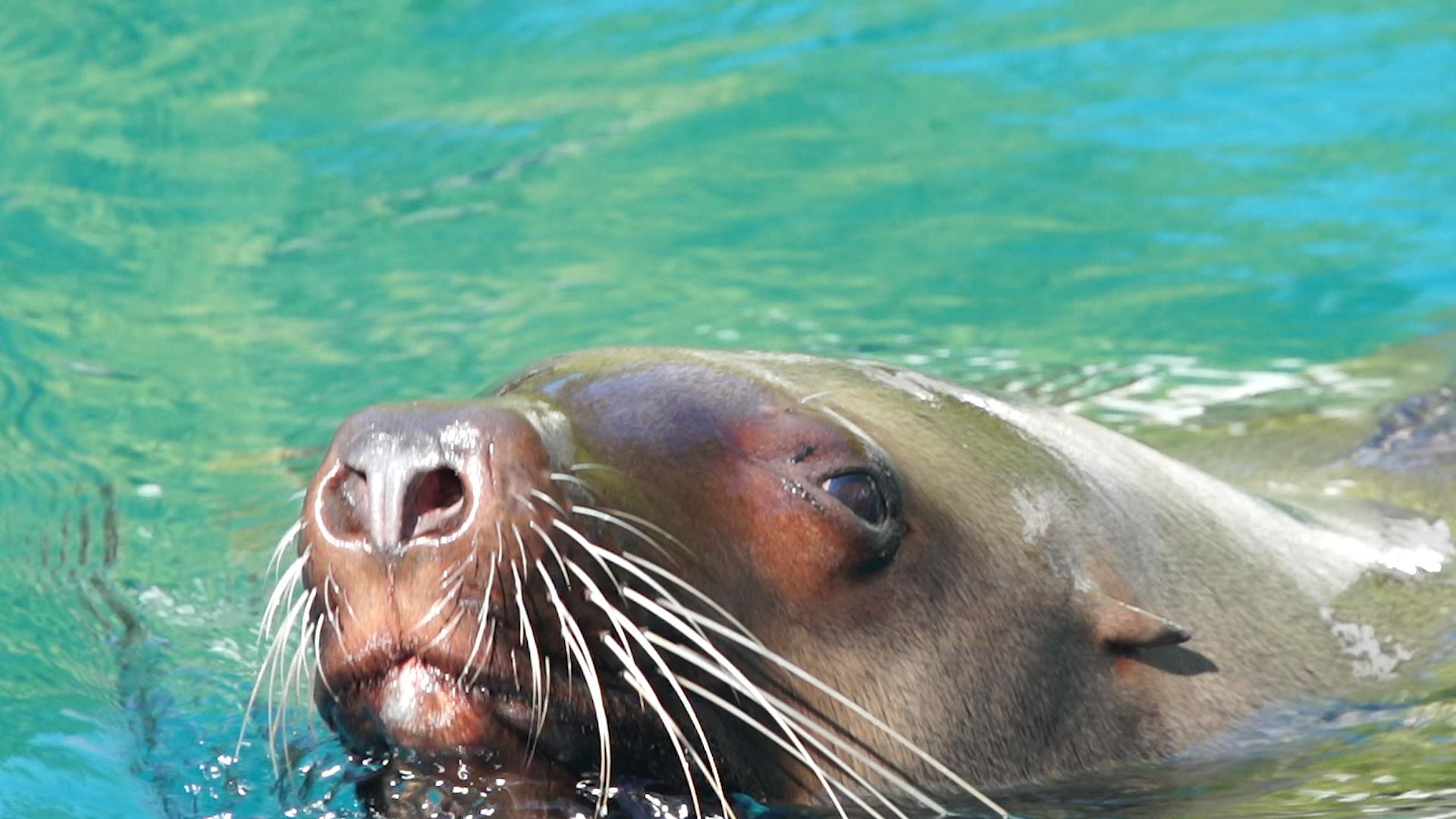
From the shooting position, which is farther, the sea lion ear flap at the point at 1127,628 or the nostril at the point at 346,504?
the sea lion ear flap at the point at 1127,628

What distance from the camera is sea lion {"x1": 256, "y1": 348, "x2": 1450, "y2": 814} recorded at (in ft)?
9.95

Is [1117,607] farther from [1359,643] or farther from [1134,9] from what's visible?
[1134,9]

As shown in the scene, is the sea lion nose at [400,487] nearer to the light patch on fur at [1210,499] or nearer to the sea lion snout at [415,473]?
the sea lion snout at [415,473]

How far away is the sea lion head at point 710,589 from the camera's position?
302 cm

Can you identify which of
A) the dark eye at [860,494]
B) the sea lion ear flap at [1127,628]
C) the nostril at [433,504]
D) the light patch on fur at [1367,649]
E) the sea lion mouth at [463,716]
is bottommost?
the light patch on fur at [1367,649]

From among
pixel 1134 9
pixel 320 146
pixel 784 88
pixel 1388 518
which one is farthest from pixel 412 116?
pixel 1388 518

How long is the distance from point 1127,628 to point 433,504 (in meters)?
1.32

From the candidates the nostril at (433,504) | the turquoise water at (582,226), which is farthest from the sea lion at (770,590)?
the turquoise water at (582,226)

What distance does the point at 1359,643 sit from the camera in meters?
4.39

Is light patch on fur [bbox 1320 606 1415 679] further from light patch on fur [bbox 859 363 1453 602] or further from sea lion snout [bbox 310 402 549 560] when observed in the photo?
sea lion snout [bbox 310 402 549 560]

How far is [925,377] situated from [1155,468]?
59 centimetres

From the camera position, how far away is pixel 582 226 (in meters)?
8.50

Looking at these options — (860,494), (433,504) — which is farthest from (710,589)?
(433,504)

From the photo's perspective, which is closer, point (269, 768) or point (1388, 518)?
point (269, 768)
